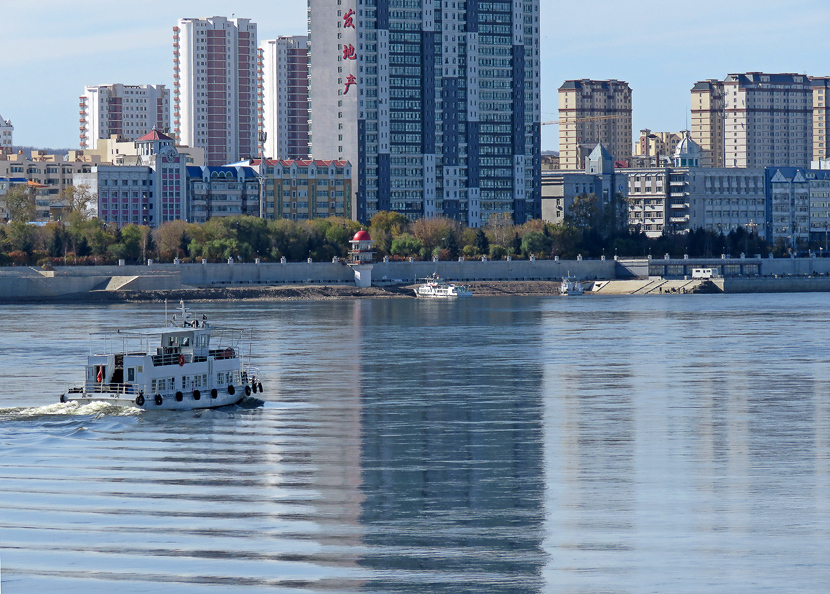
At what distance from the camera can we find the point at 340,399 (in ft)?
182

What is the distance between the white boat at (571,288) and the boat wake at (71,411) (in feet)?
439

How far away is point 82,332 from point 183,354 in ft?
149

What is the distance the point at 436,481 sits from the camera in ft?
119

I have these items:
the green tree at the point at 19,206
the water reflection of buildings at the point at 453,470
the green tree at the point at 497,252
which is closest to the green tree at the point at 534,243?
the green tree at the point at 497,252

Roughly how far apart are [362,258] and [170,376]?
413 ft

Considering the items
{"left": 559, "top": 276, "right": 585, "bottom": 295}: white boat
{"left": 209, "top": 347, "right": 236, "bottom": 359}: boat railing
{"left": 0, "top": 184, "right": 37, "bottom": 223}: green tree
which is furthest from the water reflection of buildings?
{"left": 0, "top": 184, "right": 37, "bottom": 223}: green tree

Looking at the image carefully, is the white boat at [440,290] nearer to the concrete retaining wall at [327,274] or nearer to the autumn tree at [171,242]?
the concrete retaining wall at [327,274]

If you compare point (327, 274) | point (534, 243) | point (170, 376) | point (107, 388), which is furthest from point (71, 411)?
point (534, 243)

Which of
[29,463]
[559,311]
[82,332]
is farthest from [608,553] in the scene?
[559,311]

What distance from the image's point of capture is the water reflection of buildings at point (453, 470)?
27250 millimetres

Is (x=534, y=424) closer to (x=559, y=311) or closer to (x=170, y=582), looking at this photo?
(x=170, y=582)

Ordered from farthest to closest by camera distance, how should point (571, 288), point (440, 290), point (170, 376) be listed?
1. point (571, 288)
2. point (440, 290)
3. point (170, 376)

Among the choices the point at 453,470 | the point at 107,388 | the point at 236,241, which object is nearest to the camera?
the point at 453,470

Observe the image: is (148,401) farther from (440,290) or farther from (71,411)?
(440,290)
